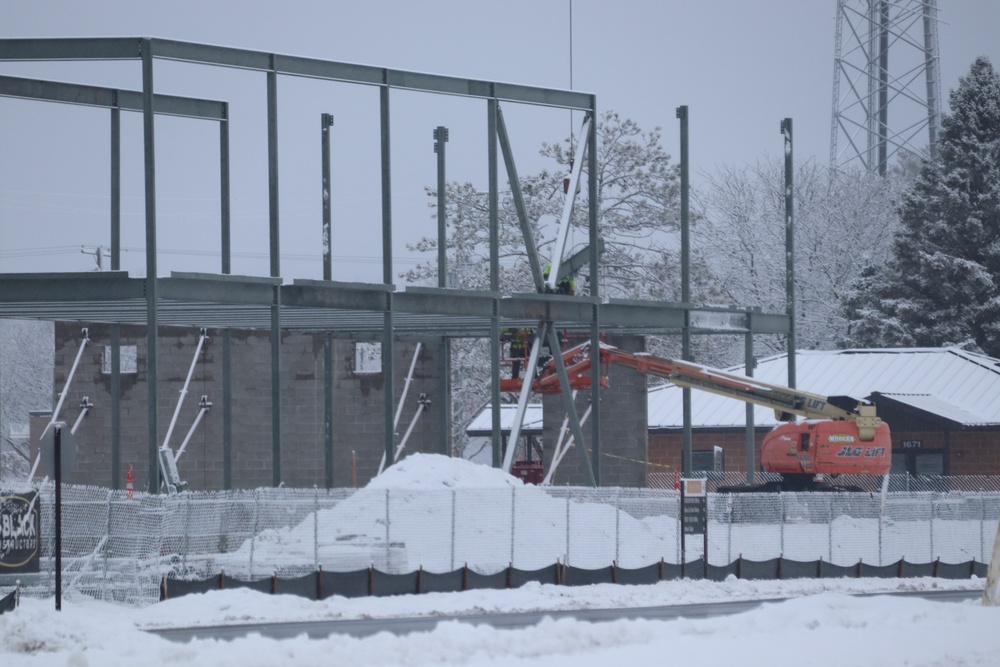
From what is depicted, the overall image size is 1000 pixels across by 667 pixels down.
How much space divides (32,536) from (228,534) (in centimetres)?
339

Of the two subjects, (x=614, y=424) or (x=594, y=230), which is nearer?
(x=594, y=230)

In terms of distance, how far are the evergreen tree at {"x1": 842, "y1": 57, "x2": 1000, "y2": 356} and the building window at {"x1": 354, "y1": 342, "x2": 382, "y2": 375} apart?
91.1 feet

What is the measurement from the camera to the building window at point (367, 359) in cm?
4031

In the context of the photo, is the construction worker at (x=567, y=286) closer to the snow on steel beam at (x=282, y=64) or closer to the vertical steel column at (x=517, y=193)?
the vertical steel column at (x=517, y=193)

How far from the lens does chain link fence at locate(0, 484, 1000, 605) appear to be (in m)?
23.5

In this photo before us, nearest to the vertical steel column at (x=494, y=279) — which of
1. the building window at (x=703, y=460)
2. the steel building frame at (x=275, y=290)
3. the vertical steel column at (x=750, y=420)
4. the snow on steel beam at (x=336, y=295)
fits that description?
the steel building frame at (x=275, y=290)

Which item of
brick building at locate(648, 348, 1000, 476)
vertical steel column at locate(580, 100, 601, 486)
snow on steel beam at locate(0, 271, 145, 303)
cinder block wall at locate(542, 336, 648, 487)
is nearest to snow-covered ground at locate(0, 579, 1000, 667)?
snow on steel beam at locate(0, 271, 145, 303)

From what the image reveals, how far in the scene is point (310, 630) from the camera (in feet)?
69.9

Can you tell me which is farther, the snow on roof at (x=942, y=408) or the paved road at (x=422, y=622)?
the snow on roof at (x=942, y=408)

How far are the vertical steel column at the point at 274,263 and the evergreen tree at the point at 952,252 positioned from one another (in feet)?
118

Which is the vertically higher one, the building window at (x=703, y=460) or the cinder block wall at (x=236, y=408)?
the cinder block wall at (x=236, y=408)

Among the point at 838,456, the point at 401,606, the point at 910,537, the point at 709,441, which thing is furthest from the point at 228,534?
the point at 709,441

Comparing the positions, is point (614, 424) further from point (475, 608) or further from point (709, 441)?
point (475, 608)

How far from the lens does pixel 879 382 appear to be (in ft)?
165
